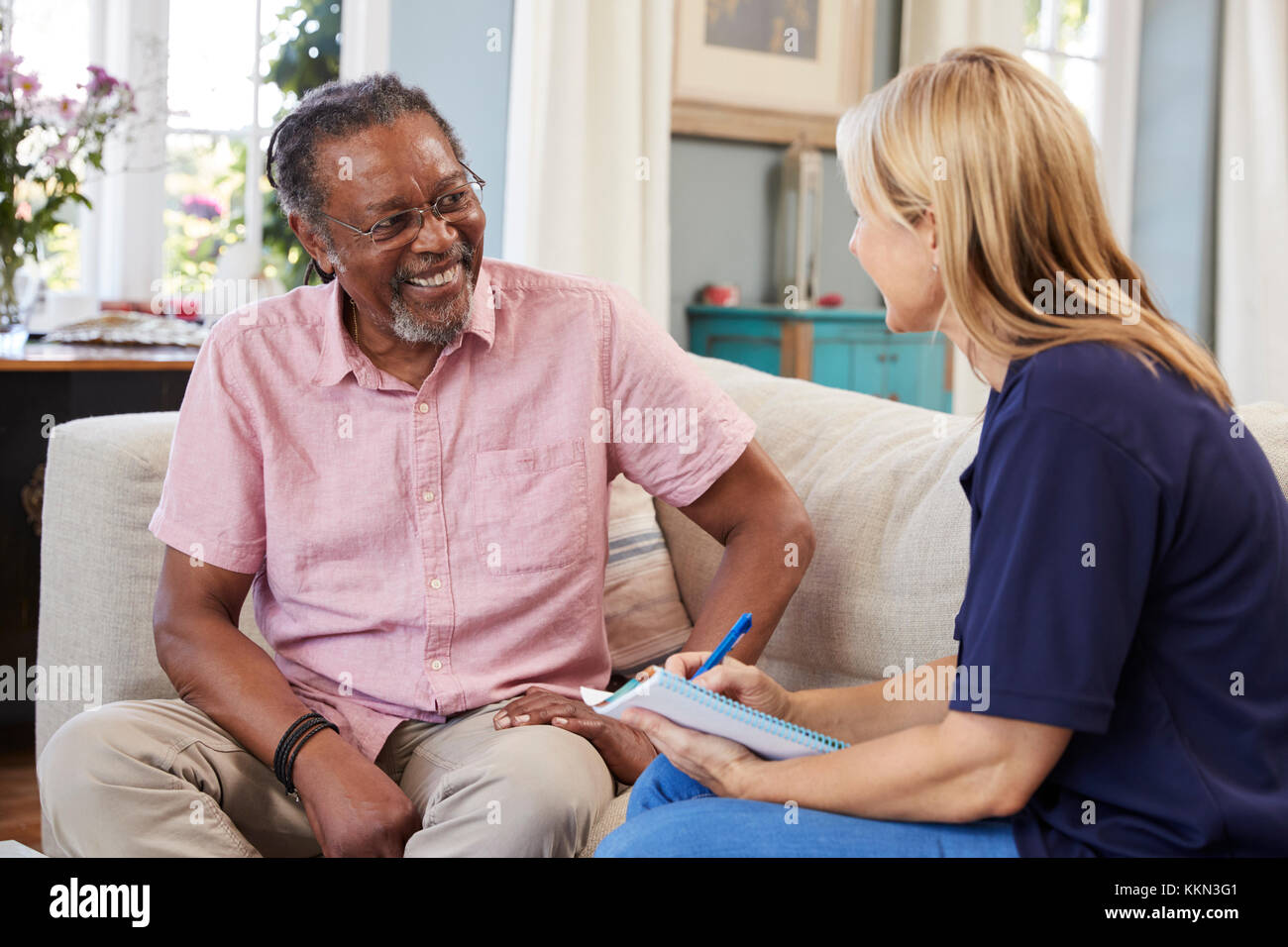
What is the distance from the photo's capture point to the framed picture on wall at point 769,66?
3.91 meters

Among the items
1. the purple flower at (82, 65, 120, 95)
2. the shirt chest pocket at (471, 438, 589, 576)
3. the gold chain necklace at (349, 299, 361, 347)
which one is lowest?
the shirt chest pocket at (471, 438, 589, 576)

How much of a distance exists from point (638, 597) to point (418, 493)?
0.43 metres

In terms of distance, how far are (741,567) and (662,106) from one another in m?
2.42

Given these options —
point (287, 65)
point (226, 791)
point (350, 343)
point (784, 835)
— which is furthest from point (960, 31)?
point (784, 835)

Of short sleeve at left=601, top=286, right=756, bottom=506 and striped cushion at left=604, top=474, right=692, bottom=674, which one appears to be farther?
striped cushion at left=604, top=474, right=692, bottom=674

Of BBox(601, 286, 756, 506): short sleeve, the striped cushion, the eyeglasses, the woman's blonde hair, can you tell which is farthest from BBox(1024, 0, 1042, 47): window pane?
the woman's blonde hair

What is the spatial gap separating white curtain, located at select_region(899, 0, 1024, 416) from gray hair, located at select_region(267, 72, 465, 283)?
115 inches

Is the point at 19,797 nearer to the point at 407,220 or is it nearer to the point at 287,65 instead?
the point at 407,220

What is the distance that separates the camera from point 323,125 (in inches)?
59.6

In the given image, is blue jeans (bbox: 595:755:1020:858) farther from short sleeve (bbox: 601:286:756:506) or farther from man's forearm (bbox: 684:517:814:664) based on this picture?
short sleeve (bbox: 601:286:756:506)

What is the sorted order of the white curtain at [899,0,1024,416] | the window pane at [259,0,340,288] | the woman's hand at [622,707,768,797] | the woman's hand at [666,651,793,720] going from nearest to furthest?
1. the woman's hand at [622,707,768,797]
2. the woman's hand at [666,651,793,720]
3. the window pane at [259,0,340,288]
4. the white curtain at [899,0,1024,416]

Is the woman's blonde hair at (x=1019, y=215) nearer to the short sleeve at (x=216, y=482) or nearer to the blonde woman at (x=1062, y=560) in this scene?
the blonde woman at (x=1062, y=560)

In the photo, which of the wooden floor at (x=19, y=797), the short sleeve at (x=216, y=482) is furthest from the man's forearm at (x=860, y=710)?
the wooden floor at (x=19, y=797)

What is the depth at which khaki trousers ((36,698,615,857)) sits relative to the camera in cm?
129
